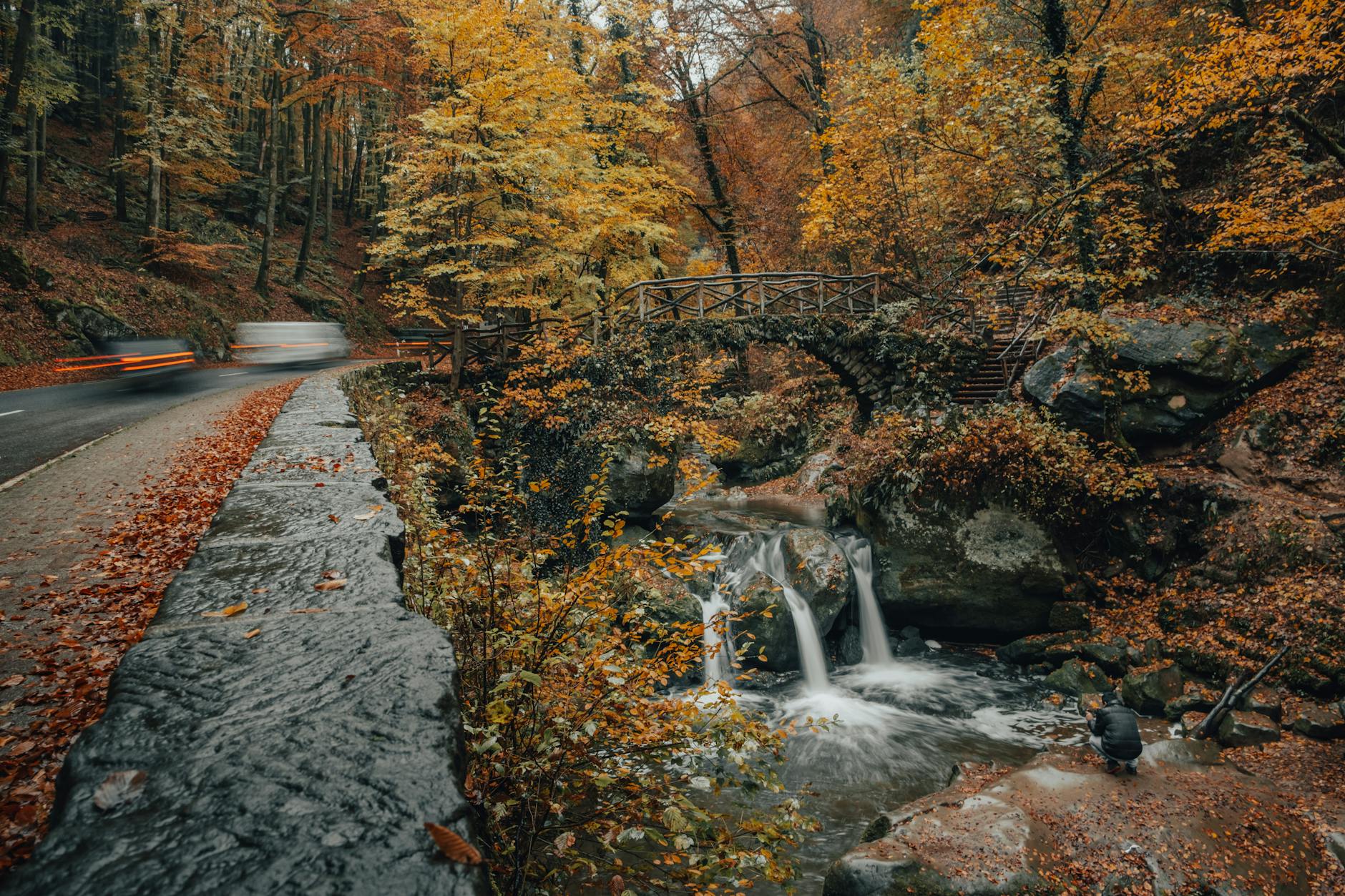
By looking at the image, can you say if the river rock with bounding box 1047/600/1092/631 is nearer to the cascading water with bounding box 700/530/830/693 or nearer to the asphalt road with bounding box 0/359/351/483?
the cascading water with bounding box 700/530/830/693

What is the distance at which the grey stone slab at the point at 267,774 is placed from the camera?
3.39 feet

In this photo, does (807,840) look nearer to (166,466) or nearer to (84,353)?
(166,466)

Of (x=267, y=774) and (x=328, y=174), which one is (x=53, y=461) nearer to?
(x=267, y=774)

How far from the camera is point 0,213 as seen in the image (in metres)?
18.8

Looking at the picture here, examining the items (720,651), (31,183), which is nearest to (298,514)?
(720,651)

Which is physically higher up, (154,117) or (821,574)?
(154,117)

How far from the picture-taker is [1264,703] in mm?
7582

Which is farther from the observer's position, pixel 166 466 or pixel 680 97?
pixel 680 97

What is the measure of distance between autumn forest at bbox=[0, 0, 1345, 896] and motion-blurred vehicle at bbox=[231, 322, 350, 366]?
113 mm

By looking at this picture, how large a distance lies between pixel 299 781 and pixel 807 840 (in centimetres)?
683

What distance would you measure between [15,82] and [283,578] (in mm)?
27479

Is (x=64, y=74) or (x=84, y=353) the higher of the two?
(x=64, y=74)

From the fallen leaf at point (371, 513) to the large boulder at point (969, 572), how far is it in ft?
32.6

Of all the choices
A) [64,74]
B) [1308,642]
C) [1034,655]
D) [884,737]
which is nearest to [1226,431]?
[1308,642]
